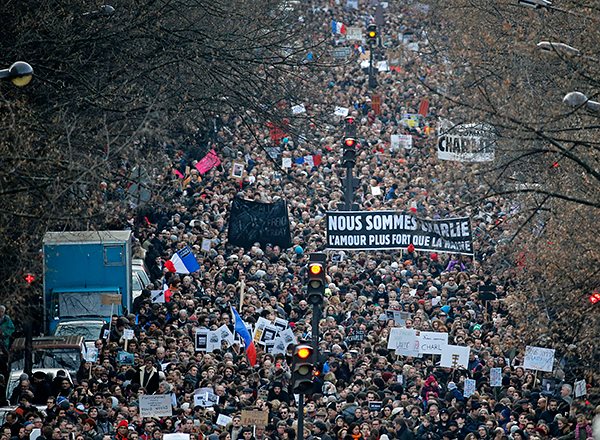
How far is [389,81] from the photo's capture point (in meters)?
53.2

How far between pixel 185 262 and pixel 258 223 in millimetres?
3064

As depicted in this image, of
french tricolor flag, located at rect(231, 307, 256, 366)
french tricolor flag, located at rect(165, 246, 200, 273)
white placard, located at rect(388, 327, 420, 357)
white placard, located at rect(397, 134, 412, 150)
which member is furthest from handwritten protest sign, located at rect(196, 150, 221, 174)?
white placard, located at rect(388, 327, 420, 357)

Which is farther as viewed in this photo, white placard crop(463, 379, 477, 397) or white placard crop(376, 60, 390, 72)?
white placard crop(376, 60, 390, 72)

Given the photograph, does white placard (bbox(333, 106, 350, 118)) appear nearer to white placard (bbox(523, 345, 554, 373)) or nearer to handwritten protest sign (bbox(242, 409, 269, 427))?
white placard (bbox(523, 345, 554, 373))

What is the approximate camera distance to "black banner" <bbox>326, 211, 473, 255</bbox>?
107 feet

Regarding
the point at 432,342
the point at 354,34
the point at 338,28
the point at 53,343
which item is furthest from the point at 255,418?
the point at 338,28

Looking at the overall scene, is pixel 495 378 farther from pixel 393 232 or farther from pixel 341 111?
pixel 341 111

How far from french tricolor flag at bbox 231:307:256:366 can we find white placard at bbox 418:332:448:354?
108 inches

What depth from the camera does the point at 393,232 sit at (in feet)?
108

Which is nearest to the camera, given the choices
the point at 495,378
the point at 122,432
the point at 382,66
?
the point at 122,432

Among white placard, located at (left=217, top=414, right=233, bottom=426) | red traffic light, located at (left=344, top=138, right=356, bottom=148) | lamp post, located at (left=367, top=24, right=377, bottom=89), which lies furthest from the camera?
lamp post, located at (left=367, top=24, right=377, bottom=89)

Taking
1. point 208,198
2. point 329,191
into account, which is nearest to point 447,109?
point 329,191

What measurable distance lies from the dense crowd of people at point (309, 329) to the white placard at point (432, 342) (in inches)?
11.1

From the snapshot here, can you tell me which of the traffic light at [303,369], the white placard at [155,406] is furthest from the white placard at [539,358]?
the white placard at [155,406]
